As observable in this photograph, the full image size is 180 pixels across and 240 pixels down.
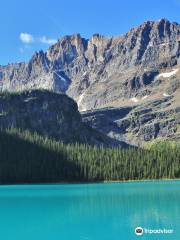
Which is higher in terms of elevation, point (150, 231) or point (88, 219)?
point (88, 219)

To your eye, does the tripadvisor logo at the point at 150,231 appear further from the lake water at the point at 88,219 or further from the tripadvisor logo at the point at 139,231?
the lake water at the point at 88,219

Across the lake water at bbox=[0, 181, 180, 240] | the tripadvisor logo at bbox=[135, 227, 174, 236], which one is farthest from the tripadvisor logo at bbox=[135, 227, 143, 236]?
the lake water at bbox=[0, 181, 180, 240]

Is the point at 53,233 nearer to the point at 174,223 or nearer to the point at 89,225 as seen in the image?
the point at 89,225

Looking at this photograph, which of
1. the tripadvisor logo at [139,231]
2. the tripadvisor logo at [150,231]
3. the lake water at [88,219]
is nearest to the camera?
the tripadvisor logo at [139,231]

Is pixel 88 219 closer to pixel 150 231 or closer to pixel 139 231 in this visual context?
pixel 139 231

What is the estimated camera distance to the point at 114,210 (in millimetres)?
81625

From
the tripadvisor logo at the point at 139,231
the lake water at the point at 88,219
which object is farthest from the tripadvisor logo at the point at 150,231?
the lake water at the point at 88,219

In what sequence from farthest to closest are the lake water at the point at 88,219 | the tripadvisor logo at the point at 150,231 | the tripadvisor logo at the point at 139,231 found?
1. the lake water at the point at 88,219
2. the tripadvisor logo at the point at 150,231
3. the tripadvisor logo at the point at 139,231

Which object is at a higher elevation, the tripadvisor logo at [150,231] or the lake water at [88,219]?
the lake water at [88,219]

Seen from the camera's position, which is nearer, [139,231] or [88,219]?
[139,231]

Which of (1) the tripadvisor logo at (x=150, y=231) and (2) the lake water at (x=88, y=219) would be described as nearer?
(1) the tripadvisor logo at (x=150, y=231)

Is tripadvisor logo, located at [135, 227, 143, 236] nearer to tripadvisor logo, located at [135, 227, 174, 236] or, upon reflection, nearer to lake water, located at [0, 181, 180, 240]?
tripadvisor logo, located at [135, 227, 174, 236]

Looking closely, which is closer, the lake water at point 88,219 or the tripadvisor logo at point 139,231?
the tripadvisor logo at point 139,231

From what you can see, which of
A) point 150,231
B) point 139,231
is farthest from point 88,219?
point 150,231
